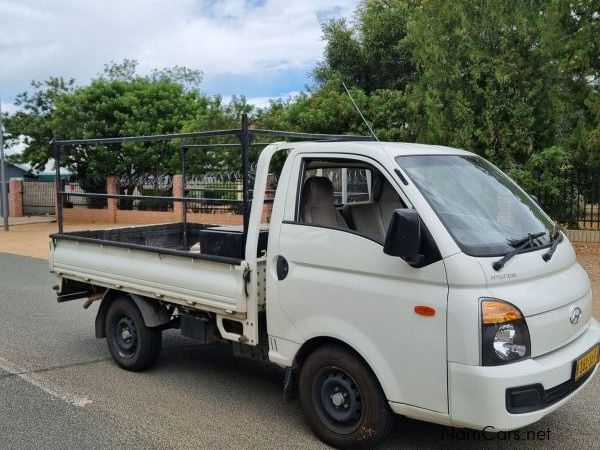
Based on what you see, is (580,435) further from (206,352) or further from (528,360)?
(206,352)

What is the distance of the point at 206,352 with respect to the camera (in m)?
6.39

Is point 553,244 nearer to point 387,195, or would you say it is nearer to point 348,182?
point 387,195

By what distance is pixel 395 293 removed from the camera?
3582 mm

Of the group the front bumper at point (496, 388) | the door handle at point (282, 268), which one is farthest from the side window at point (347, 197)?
the front bumper at point (496, 388)

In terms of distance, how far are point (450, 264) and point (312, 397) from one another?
4.65ft

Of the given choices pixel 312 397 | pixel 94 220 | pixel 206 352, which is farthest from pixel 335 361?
pixel 94 220

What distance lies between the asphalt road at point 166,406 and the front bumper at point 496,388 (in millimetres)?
838

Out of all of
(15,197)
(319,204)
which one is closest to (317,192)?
(319,204)

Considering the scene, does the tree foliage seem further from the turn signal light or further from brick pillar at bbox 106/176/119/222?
brick pillar at bbox 106/176/119/222

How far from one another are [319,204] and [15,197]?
29.9 meters

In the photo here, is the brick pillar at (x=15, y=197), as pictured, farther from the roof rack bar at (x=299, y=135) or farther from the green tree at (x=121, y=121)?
the roof rack bar at (x=299, y=135)

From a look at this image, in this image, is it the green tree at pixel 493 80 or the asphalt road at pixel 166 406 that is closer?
the asphalt road at pixel 166 406

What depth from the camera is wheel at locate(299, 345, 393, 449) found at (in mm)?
3742

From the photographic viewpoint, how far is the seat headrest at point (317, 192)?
433 centimetres
